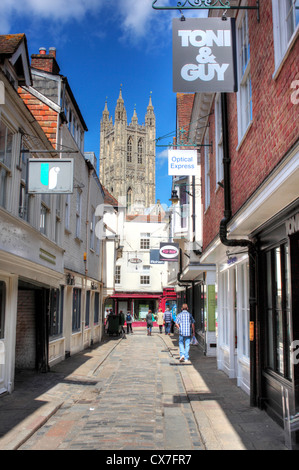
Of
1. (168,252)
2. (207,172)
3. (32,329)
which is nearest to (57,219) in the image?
(32,329)

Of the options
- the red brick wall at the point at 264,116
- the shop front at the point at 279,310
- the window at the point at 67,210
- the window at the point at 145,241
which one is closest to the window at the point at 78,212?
the window at the point at 67,210

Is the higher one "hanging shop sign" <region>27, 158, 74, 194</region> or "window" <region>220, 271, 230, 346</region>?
"hanging shop sign" <region>27, 158, 74, 194</region>

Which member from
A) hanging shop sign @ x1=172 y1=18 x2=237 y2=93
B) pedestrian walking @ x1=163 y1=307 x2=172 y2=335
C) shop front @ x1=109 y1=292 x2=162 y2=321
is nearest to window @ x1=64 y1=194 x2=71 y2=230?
hanging shop sign @ x1=172 y1=18 x2=237 y2=93

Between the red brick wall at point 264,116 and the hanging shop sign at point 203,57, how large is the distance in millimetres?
401

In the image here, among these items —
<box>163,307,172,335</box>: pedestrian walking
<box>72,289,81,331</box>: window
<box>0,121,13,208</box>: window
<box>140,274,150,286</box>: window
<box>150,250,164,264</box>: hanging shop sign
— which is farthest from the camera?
<box>140,274,150,286</box>: window

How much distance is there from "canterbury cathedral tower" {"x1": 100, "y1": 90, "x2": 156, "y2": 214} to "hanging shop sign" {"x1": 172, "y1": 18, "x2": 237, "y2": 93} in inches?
4208

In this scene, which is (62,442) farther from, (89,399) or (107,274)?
(107,274)

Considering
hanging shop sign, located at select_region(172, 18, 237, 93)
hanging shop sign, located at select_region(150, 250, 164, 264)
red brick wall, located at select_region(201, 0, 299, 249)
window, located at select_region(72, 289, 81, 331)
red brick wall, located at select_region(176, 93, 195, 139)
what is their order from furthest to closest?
hanging shop sign, located at select_region(150, 250, 164, 264), red brick wall, located at select_region(176, 93, 195, 139), window, located at select_region(72, 289, 81, 331), hanging shop sign, located at select_region(172, 18, 237, 93), red brick wall, located at select_region(201, 0, 299, 249)

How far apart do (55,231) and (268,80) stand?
8097 mm

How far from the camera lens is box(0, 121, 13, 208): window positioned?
25.8 ft

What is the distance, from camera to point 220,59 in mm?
6203

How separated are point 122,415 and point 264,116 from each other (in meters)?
4.98

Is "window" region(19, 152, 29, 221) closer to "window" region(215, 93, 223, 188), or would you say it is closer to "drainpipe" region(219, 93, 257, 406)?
"drainpipe" region(219, 93, 257, 406)
